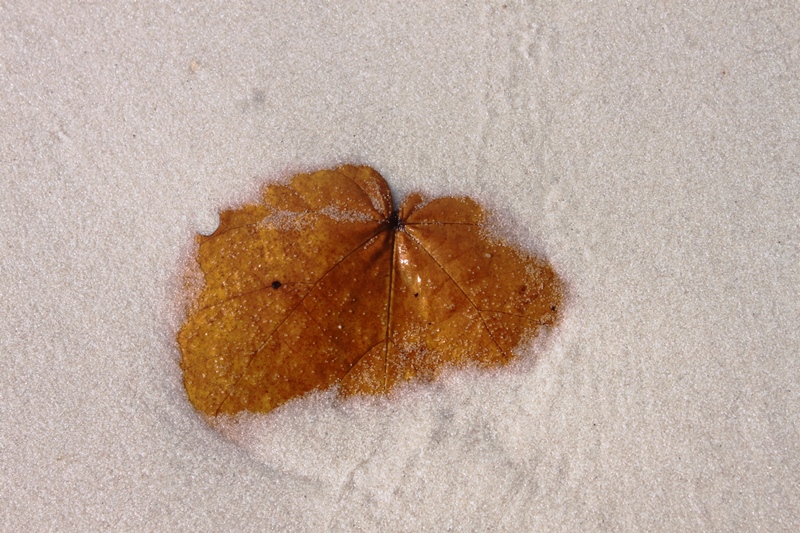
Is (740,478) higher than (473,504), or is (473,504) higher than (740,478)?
(740,478)

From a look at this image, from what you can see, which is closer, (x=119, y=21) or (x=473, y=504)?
(x=473, y=504)

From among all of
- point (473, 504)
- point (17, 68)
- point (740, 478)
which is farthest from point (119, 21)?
point (740, 478)

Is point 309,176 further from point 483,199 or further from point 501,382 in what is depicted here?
point 501,382

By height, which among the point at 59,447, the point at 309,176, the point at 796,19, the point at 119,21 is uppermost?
the point at 796,19
